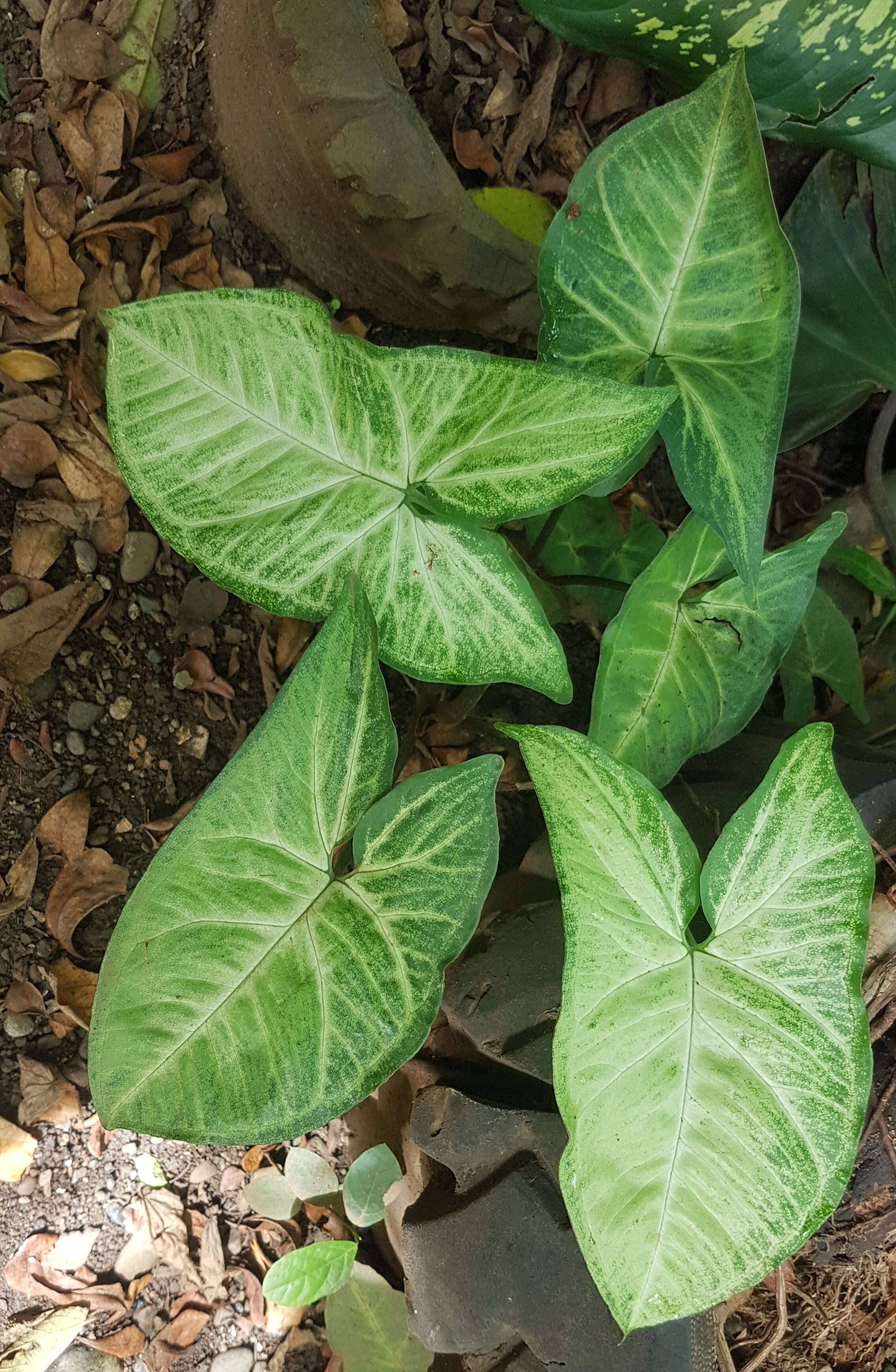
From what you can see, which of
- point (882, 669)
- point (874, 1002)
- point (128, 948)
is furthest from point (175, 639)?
point (882, 669)

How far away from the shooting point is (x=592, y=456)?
759 mm

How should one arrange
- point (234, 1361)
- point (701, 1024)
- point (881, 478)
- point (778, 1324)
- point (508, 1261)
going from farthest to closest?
point (881, 478) < point (234, 1361) < point (778, 1324) < point (508, 1261) < point (701, 1024)

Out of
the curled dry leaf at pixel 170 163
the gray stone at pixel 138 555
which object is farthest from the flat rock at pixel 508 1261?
the curled dry leaf at pixel 170 163

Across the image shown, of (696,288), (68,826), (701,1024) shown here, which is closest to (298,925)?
(701,1024)

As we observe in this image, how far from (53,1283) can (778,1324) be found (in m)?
0.94

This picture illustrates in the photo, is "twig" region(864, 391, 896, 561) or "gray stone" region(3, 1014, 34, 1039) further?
"twig" region(864, 391, 896, 561)

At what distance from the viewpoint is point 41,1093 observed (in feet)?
3.84

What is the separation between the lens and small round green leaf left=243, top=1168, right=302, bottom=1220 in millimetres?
1258

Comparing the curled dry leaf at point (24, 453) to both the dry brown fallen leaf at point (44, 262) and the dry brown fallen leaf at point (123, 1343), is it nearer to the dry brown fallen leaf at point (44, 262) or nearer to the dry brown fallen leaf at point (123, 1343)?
the dry brown fallen leaf at point (44, 262)

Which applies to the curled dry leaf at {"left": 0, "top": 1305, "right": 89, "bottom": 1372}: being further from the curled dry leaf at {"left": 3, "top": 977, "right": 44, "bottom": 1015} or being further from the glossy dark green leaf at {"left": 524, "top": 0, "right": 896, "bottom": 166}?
the glossy dark green leaf at {"left": 524, "top": 0, "right": 896, "bottom": 166}

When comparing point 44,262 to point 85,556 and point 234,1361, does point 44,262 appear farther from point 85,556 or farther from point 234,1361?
point 234,1361

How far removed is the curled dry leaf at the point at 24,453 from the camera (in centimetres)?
113

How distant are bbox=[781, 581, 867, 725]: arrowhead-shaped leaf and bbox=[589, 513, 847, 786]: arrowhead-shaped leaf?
0.27m

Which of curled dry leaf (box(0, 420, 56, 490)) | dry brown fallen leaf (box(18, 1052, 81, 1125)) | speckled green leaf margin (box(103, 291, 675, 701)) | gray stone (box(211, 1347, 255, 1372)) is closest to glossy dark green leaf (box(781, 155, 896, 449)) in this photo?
speckled green leaf margin (box(103, 291, 675, 701))
